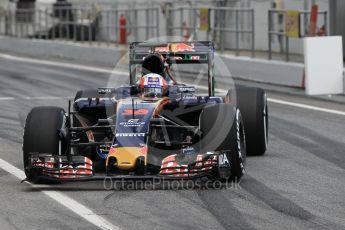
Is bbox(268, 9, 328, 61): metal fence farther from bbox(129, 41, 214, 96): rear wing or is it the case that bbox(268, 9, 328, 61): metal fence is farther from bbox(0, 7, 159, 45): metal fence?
bbox(129, 41, 214, 96): rear wing

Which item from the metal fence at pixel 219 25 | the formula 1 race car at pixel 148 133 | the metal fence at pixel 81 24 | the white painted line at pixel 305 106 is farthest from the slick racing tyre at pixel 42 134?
the metal fence at pixel 81 24

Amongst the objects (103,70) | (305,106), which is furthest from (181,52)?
(103,70)

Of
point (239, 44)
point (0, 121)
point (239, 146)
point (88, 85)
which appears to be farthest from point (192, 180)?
point (239, 44)

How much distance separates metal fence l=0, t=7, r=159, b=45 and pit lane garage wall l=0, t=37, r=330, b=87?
0.53 meters

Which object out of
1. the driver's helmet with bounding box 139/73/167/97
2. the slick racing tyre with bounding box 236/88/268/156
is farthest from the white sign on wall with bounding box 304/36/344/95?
the driver's helmet with bounding box 139/73/167/97

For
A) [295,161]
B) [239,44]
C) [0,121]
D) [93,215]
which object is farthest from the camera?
[239,44]

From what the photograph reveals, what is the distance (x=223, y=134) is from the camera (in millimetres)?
11023

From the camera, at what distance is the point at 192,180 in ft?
36.7

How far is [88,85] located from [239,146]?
13336 mm

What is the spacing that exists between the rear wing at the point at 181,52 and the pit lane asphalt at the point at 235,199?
139 centimetres

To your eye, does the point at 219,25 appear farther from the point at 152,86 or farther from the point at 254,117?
the point at 152,86

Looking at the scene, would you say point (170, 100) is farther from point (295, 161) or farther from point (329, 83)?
point (329, 83)

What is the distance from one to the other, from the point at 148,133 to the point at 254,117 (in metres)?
2.18

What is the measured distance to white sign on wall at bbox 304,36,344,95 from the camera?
822 inches
